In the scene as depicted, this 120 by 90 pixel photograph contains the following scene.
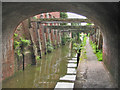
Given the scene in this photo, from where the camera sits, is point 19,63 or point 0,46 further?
point 19,63

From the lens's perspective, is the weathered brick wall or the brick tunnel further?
the weathered brick wall

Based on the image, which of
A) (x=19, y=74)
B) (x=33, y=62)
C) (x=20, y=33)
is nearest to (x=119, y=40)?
(x=19, y=74)

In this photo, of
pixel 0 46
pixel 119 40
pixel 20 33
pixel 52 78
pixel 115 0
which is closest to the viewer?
pixel 115 0

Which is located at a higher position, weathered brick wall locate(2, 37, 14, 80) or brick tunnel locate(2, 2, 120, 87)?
brick tunnel locate(2, 2, 120, 87)

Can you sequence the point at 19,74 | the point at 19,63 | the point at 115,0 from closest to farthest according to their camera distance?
the point at 115,0
the point at 19,74
the point at 19,63

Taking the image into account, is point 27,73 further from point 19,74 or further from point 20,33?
point 20,33

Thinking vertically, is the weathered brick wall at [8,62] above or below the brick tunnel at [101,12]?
below

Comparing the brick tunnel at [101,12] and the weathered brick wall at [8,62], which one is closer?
the brick tunnel at [101,12]

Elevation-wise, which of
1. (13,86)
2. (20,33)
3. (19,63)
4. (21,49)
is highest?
(20,33)

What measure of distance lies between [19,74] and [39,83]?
227cm

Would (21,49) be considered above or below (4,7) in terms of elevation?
below

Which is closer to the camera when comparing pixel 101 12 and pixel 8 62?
pixel 101 12

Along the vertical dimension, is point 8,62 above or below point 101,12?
below

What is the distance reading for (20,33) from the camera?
10.6 metres
